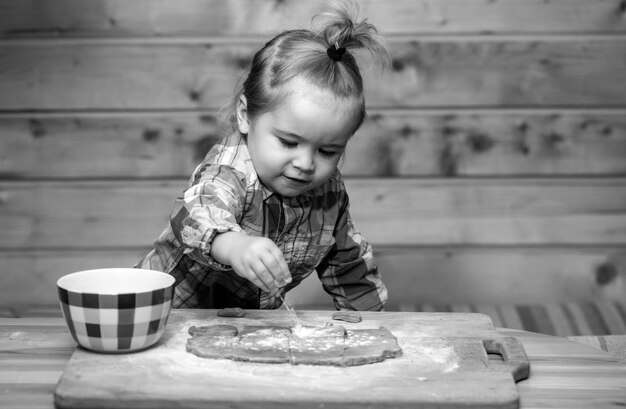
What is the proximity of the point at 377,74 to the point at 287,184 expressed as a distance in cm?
112

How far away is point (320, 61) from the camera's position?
1475 millimetres

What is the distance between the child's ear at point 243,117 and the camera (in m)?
1.57

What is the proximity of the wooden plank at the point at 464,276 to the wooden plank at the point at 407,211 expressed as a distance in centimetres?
4

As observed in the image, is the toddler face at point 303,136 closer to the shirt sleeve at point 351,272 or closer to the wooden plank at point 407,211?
the shirt sleeve at point 351,272

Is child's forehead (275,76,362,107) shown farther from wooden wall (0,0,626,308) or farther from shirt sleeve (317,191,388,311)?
wooden wall (0,0,626,308)

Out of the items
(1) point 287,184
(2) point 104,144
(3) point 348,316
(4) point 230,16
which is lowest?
(2) point 104,144

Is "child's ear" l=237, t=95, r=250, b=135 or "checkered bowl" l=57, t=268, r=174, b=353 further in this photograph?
"child's ear" l=237, t=95, r=250, b=135

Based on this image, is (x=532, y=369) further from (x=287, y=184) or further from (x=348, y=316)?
(x=287, y=184)

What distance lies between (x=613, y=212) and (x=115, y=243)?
4.88 ft

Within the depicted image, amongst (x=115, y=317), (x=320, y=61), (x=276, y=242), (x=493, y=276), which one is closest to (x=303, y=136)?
(x=320, y=61)

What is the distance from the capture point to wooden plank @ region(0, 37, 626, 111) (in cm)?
248

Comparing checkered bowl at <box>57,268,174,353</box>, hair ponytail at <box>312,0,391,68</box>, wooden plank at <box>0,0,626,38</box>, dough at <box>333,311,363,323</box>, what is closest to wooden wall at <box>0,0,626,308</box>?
wooden plank at <box>0,0,626,38</box>

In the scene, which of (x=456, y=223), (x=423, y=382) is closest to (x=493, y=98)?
(x=456, y=223)

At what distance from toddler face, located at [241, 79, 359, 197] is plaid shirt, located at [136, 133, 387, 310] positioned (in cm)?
6
